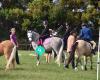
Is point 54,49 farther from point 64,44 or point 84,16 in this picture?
point 84,16

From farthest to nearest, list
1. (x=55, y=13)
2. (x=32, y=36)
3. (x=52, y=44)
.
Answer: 1. (x=55, y=13)
2. (x=32, y=36)
3. (x=52, y=44)

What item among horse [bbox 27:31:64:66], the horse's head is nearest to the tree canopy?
the horse's head

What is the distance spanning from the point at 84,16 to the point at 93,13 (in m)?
1.21

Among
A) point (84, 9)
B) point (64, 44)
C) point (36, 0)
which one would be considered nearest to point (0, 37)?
point (36, 0)

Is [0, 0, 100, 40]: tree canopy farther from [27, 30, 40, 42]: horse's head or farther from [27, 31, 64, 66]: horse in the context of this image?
[27, 31, 64, 66]: horse

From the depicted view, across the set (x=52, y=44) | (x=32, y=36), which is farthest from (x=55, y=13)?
(x=52, y=44)

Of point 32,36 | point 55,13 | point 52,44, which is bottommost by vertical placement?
point 55,13

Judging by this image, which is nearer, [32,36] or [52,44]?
[52,44]

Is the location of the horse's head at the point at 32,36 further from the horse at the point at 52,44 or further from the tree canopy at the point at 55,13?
the tree canopy at the point at 55,13

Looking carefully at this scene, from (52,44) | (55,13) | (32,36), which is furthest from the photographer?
(55,13)

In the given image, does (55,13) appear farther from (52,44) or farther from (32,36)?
(52,44)

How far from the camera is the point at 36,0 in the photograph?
6134 centimetres

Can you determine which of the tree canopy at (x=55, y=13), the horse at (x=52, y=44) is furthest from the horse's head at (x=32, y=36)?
the tree canopy at (x=55, y=13)

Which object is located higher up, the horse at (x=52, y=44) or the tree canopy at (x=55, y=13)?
the horse at (x=52, y=44)
